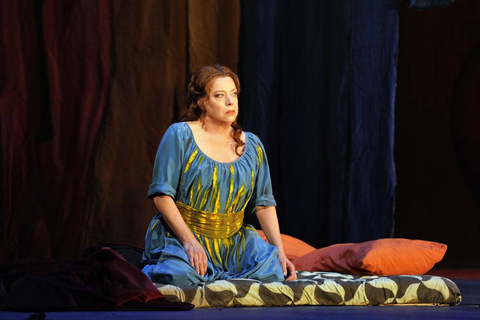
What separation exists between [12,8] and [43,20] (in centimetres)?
16

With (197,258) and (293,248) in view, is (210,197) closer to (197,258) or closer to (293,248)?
(197,258)

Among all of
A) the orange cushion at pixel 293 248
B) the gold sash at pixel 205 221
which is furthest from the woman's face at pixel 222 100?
the orange cushion at pixel 293 248

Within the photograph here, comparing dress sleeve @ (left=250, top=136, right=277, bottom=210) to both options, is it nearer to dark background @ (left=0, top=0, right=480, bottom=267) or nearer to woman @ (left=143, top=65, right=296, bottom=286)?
woman @ (left=143, top=65, right=296, bottom=286)

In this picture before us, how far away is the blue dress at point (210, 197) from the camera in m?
2.67

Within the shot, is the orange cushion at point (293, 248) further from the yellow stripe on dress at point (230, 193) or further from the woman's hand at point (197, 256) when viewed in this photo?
the woman's hand at point (197, 256)

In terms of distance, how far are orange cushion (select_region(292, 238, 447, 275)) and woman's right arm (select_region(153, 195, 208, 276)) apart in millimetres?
710

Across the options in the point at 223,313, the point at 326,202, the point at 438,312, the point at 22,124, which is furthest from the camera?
the point at 326,202

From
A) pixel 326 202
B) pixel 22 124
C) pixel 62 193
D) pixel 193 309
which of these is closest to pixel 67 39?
pixel 22 124

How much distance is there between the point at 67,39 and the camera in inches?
151

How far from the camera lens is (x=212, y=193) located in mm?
2760

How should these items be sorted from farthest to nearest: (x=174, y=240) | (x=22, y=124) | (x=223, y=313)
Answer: (x=22, y=124)
(x=174, y=240)
(x=223, y=313)

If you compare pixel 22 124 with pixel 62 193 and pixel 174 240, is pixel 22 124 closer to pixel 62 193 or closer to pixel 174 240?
pixel 62 193

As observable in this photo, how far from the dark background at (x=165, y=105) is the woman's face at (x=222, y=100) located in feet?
3.80

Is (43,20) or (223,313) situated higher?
(43,20)
